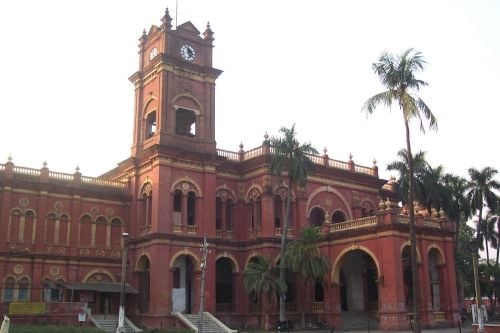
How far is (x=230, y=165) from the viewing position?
5122 cm

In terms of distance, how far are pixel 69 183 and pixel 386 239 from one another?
25038mm

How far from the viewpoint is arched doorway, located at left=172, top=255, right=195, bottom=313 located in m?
45.5

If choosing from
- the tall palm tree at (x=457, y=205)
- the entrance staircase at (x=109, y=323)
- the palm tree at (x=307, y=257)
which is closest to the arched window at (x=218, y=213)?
the palm tree at (x=307, y=257)

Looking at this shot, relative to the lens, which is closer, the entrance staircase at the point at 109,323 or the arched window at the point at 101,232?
the entrance staircase at the point at 109,323

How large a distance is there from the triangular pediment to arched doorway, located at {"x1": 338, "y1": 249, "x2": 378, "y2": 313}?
2366 centimetres

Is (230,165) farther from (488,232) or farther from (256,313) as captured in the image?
(488,232)

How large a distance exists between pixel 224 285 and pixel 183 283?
4114 millimetres

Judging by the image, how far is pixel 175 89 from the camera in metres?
49.7

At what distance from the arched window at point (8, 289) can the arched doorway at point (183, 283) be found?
1164 centimetres

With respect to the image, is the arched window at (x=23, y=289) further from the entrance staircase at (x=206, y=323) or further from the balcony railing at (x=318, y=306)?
the balcony railing at (x=318, y=306)

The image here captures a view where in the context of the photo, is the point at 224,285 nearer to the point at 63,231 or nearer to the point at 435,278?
the point at 63,231

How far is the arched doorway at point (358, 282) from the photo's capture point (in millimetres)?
51531

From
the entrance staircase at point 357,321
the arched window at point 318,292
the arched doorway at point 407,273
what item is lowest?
the entrance staircase at point 357,321

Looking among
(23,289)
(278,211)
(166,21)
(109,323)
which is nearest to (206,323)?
(109,323)
